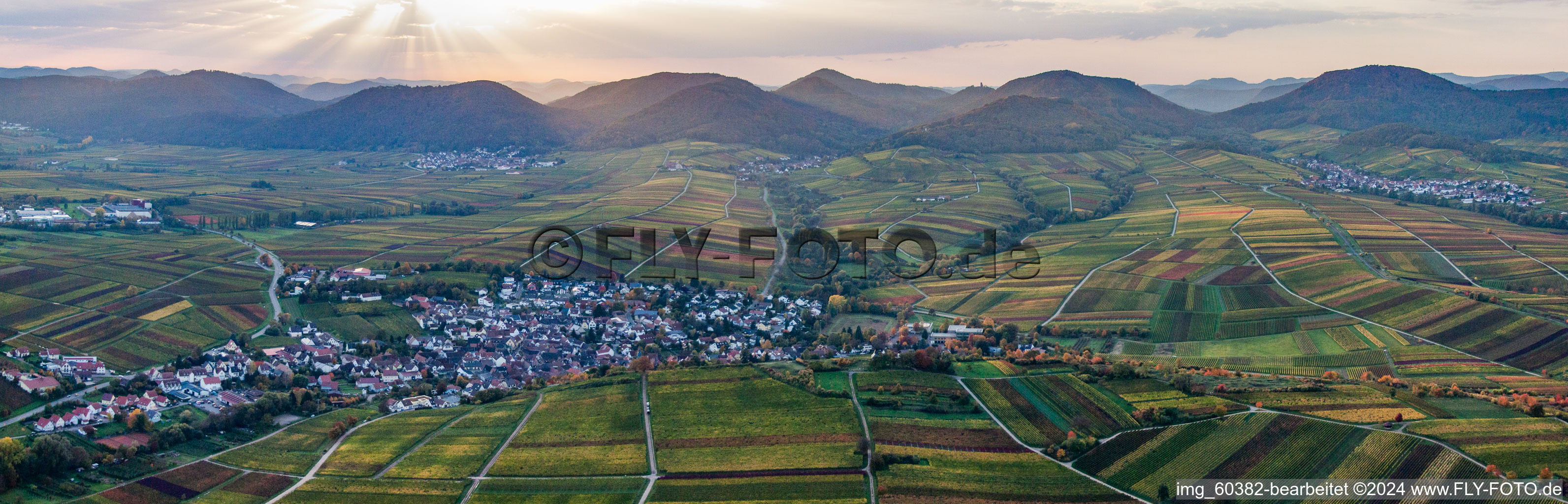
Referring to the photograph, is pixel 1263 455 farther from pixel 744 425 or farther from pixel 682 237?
pixel 682 237

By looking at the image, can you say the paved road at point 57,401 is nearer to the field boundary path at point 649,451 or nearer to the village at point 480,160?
the field boundary path at point 649,451

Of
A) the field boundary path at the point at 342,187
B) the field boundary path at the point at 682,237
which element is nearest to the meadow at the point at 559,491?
the field boundary path at the point at 682,237

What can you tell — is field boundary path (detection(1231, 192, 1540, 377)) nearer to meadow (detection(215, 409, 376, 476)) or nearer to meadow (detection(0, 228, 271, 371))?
meadow (detection(215, 409, 376, 476))

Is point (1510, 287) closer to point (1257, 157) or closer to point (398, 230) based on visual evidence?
point (1257, 157)

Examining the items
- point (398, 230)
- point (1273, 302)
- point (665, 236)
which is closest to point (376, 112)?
point (398, 230)

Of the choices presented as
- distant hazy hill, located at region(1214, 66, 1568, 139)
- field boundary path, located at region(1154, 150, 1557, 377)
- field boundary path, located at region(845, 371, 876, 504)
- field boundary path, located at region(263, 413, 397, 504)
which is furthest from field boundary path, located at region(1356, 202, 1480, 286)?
distant hazy hill, located at region(1214, 66, 1568, 139)

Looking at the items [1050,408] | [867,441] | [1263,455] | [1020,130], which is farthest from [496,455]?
[1020,130]
